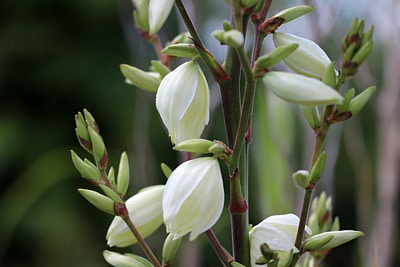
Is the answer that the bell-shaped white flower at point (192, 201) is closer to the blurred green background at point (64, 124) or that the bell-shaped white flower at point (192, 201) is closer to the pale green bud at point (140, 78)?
the pale green bud at point (140, 78)

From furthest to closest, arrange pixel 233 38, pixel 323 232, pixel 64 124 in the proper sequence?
pixel 64 124 < pixel 323 232 < pixel 233 38

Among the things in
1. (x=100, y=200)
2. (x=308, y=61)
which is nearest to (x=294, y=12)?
(x=308, y=61)

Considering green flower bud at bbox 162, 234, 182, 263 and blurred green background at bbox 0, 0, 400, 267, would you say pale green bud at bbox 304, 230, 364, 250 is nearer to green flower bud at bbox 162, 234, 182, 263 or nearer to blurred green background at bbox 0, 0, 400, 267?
green flower bud at bbox 162, 234, 182, 263

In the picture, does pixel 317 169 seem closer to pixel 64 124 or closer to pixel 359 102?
pixel 359 102

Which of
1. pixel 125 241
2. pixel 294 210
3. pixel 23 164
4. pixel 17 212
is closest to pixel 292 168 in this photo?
pixel 294 210

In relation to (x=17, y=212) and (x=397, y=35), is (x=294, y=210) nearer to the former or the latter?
(x=397, y=35)

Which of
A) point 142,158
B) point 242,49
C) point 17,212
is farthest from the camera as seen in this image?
point 17,212
